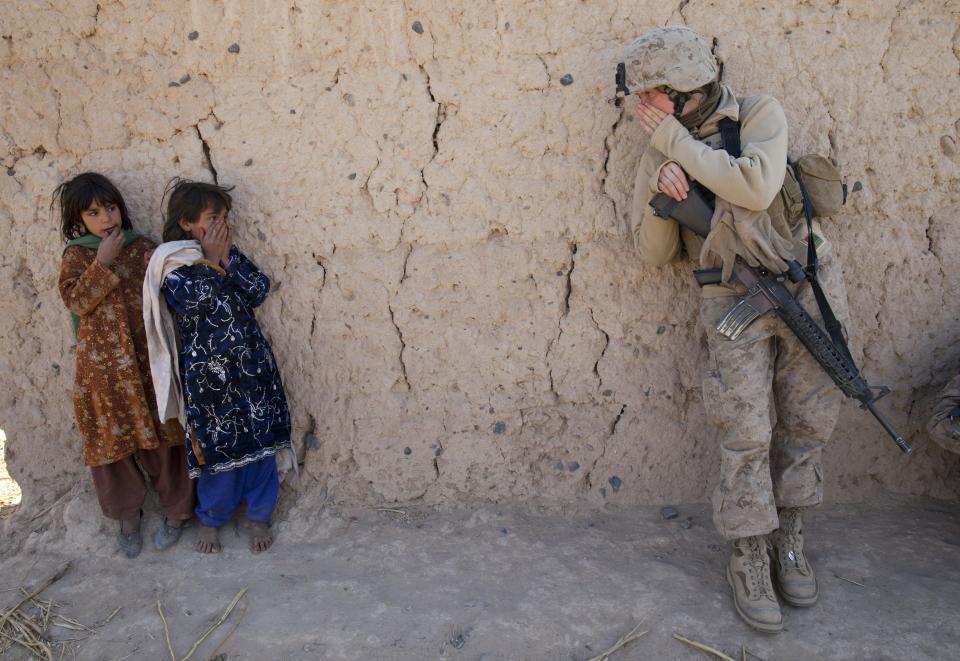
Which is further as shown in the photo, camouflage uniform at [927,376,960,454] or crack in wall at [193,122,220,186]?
crack in wall at [193,122,220,186]

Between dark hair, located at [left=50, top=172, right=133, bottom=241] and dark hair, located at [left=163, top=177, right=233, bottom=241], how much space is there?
187 millimetres

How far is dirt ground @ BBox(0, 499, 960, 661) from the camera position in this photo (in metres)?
2.04

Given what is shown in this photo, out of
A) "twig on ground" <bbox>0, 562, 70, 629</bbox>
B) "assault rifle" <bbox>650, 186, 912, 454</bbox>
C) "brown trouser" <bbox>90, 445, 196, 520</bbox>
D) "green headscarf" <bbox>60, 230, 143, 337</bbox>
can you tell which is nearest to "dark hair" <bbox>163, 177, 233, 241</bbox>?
"green headscarf" <bbox>60, 230, 143, 337</bbox>

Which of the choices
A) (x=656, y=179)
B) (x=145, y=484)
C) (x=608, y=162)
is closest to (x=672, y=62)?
(x=656, y=179)

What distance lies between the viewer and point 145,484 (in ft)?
8.63

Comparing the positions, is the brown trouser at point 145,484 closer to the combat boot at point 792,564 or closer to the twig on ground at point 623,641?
the twig on ground at point 623,641

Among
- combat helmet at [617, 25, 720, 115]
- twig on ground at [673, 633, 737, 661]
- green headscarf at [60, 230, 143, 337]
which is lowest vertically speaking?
twig on ground at [673, 633, 737, 661]

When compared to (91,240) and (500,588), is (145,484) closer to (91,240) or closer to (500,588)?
(91,240)

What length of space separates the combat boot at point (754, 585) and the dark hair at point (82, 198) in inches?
92.0

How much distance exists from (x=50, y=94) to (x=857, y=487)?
3.25 meters

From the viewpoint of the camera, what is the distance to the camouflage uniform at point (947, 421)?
2.25m

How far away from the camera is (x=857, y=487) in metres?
2.60

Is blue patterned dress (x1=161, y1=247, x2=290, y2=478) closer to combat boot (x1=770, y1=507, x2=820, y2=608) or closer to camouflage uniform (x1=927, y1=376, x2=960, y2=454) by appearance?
combat boot (x1=770, y1=507, x2=820, y2=608)

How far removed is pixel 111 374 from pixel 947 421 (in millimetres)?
2777
